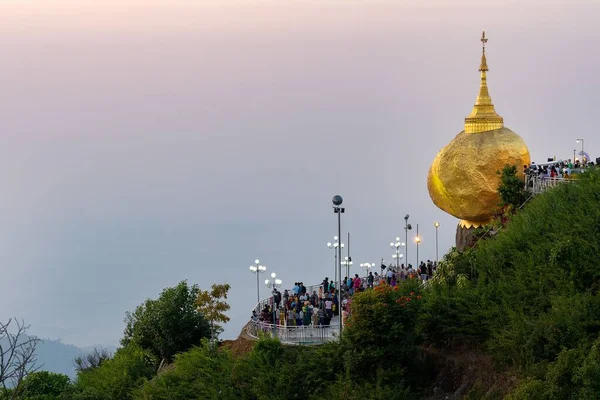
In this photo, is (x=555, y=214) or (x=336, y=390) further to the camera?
(x=555, y=214)

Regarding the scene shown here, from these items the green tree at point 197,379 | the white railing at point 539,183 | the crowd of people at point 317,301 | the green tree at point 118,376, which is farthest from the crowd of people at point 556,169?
the green tree at point 118,376

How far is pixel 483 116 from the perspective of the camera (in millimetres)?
39375

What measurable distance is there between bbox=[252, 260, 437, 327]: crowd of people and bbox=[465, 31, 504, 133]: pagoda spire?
17.9 ft

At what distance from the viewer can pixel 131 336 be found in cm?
4122

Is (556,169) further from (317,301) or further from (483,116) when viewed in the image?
(317,301)

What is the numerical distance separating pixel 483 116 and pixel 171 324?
14193 mm

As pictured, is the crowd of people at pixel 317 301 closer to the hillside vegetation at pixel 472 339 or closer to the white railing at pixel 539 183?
the hillside vegetation at pixel 472 339

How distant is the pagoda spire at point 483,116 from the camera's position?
1543 inches

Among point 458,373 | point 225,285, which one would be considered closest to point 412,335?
point 458,373

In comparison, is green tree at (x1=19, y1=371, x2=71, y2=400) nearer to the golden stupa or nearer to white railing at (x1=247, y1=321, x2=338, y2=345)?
white railing at (x1=247, y1=321, x2=338, y2=345)

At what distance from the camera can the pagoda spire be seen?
1543 inches

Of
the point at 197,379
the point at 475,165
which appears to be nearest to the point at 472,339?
the point at 197,379

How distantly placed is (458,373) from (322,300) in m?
6.85

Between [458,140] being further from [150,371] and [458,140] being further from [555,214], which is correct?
[150,371]
